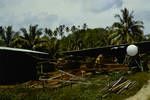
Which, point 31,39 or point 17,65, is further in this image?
point 31,39

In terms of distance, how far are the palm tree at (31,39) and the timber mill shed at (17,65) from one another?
16071mm

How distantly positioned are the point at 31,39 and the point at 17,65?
20.3m

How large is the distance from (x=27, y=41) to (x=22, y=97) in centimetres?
3075

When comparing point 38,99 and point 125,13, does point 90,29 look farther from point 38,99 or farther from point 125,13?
point 38,99

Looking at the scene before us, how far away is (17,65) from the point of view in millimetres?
30188

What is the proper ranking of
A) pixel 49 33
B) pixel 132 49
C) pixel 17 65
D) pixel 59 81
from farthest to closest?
pixel 49 33 → pixel 17 65 → pixel 132 49 → pixel 59 81

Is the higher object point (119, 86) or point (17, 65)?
point (17, 65)

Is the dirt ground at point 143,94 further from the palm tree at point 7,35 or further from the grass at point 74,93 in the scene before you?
the palm tree at point 7,35

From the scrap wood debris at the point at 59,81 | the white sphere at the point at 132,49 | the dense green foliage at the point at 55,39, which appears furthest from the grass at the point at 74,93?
the dense green foliage at the point at 55,39

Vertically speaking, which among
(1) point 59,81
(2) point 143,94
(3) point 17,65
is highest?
(3) point 17,65

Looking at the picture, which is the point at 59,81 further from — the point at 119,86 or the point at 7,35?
the point at 7,35

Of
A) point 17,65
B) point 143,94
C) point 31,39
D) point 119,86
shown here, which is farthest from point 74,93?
point 31,39

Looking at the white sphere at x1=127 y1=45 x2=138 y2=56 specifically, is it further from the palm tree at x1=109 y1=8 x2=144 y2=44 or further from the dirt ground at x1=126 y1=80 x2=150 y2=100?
the palm tree at x1=109 y1=8 x2=144 y2=44

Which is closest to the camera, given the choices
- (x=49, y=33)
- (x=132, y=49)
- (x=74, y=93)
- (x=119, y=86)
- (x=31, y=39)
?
(x=74, y=93)
